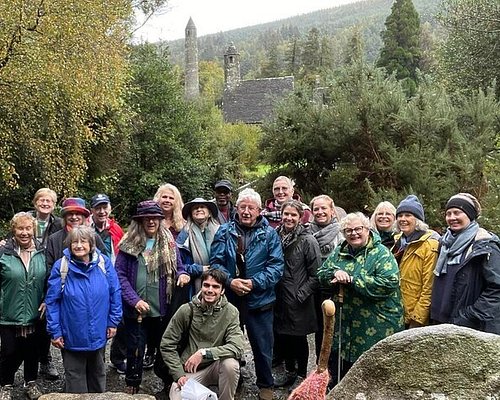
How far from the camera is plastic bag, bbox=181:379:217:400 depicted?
4121mm

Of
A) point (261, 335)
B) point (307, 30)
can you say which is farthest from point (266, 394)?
point (307, 30)

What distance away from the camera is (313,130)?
10.4 meters

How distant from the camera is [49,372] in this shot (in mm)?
5602

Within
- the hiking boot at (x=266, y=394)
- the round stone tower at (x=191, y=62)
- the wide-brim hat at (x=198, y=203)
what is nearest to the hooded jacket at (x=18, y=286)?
the wide-brim hat at (x=198, y=203)

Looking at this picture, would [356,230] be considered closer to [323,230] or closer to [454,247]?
[454,247]

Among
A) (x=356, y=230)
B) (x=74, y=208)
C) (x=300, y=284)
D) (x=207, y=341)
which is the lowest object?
(x=207, y=341)

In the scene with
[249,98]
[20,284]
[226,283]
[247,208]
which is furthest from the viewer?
[249,98]

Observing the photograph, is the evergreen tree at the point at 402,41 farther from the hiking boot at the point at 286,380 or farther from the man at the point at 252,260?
the man at the point at 252,260

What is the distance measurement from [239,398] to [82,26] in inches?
308

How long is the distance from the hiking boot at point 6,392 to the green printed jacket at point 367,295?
2897 millimetres

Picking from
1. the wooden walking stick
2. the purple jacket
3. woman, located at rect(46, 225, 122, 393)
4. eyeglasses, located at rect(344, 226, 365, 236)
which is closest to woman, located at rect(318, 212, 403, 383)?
eyeglasses, located at rect(344, 226, 365, 236)

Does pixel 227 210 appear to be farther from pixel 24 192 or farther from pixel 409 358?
pixel 24 192

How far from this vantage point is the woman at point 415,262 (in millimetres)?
4434

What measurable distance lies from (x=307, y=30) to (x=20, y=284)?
152 meters
